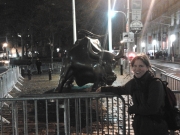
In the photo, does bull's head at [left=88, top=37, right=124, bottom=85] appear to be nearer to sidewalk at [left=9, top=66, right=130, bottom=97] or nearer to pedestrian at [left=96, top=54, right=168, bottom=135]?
sidewalk at [left=9, top=66, right=130, bottom=97]

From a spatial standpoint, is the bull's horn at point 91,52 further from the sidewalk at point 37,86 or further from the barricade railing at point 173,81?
the sidewalk at point 37,86

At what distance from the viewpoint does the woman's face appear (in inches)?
142

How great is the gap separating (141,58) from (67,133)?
2208 millimetres

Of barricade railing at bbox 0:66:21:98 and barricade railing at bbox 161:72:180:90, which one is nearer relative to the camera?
barricade railing at bbox 161:72:180:90

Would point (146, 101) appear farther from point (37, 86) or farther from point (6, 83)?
point (37, 86)

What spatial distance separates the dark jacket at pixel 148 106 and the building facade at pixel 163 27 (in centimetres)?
4383

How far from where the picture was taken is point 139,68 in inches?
143

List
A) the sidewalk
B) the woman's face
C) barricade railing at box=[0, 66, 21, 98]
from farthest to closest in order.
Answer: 1. the sidewalk
2. barricade railing at box=[0, 66, 21, 98]
3. the woman's face

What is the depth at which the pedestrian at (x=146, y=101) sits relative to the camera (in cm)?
339

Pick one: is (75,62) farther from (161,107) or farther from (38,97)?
(161,107)

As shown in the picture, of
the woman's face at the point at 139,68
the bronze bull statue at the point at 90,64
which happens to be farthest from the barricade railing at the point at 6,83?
the woman's face at the point at 139,68

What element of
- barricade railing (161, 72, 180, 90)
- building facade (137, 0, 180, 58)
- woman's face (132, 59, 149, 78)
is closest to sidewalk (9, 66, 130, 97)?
barricade railing (161, 72, 180, 90)

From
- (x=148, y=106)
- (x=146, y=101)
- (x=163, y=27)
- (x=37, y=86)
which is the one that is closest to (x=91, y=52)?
(x=37, y=86)

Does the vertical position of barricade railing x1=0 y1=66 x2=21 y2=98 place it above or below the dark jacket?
below
